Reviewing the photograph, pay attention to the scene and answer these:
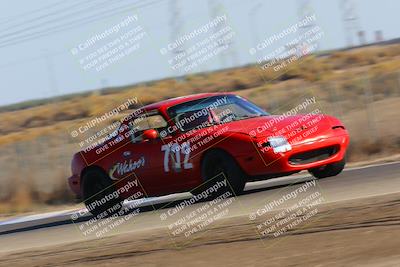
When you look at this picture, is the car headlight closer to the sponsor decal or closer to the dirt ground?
the dirt ground

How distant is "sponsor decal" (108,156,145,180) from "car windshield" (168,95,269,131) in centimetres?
88

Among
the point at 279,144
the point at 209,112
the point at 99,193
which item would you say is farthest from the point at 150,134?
the point at 279,144

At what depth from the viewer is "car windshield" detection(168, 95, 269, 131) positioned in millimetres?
12016

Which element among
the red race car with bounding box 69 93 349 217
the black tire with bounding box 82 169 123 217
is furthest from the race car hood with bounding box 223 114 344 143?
the black tire with bounding box 82 169 123 217

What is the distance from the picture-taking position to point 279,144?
11180mm

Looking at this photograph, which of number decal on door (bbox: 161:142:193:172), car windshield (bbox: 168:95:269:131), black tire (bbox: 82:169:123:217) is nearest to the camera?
number decal on door (bbox: 161:142:193:172)

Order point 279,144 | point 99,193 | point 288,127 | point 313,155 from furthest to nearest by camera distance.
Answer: point 99,193, point 313,155, point 288,127, point 279,144

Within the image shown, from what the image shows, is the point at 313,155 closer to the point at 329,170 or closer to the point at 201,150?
the point at 329,170

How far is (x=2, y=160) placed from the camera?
20297mm

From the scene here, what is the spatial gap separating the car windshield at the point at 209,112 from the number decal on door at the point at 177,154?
0.98 feet

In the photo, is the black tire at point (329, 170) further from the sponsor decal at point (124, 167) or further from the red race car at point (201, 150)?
the sponsor decal at point (124, 167)

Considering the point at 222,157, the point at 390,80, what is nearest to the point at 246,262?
the point at 222,157

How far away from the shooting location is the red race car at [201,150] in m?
11.2

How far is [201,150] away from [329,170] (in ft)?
6.52
